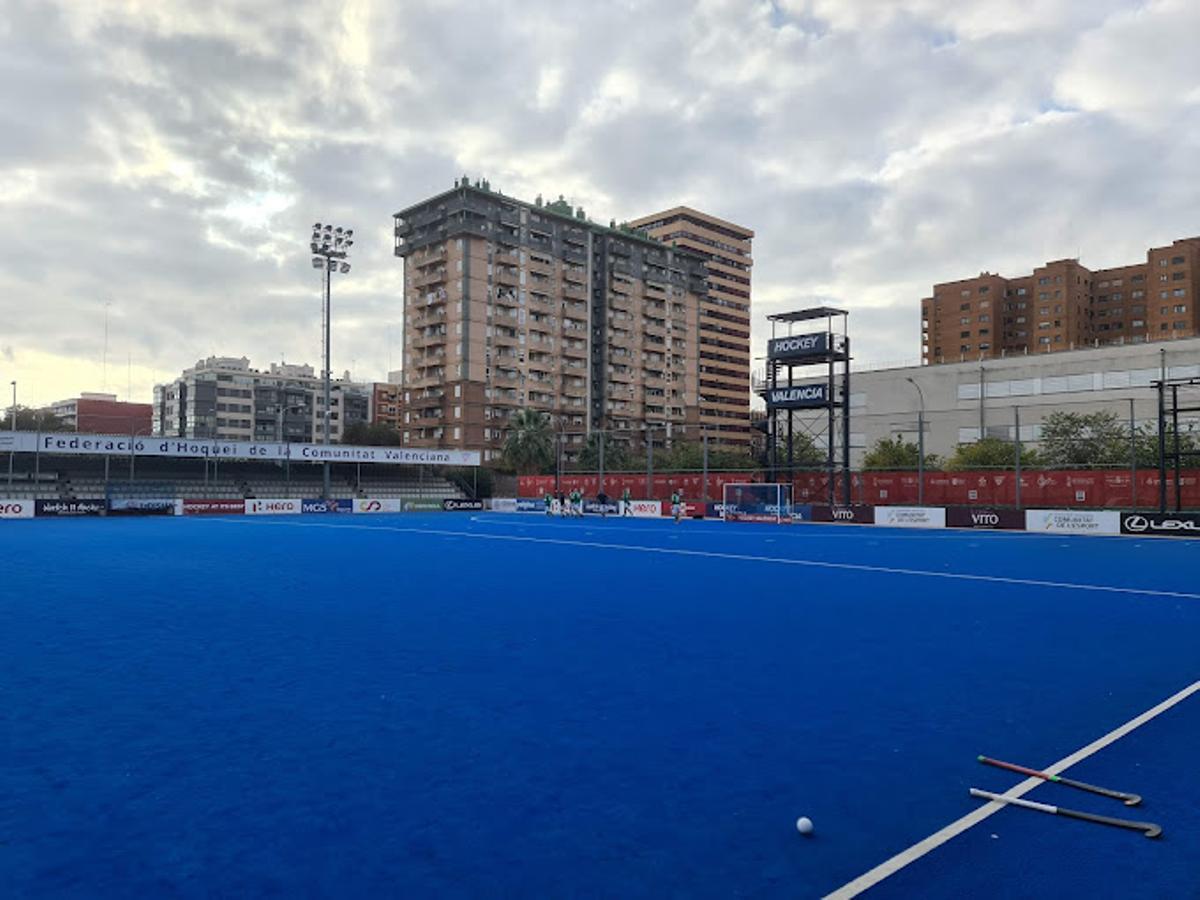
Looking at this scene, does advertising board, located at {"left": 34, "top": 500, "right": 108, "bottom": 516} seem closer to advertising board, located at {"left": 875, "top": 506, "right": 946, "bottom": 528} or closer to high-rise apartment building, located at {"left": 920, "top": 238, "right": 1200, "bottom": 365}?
advertising board, located at {"left": 875, "top": 506, "right": 946, "bottom": 528}

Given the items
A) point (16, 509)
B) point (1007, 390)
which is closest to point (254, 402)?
point (16, 509)

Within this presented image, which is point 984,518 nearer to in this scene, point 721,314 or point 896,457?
point 896,457

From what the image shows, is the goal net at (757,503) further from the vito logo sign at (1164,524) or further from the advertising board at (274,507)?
the advertising board at (274,507)

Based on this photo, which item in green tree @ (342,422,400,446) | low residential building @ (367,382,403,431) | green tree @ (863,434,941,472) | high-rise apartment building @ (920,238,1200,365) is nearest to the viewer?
green tree @ (863,434,941,472)

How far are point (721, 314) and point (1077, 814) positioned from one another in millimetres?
148110

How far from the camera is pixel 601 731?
7.40 metres

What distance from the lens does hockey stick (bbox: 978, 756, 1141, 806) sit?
5.86 meters

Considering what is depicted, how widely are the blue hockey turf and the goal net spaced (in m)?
31.7

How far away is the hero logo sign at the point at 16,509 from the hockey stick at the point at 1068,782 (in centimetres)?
5549

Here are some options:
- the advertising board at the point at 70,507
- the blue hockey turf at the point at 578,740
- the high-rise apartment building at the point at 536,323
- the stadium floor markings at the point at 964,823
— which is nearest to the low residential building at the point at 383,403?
the high-rise apartment building at the point at 536,323

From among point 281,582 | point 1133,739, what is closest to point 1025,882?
point 1133,739

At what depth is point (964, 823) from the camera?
5.46 meters

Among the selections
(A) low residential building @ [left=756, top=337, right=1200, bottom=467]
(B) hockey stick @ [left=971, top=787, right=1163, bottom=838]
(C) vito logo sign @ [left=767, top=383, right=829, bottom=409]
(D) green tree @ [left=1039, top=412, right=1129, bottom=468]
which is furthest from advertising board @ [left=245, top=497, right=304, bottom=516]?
(B) hockey stick @ [left=971, top=787, right=1163, bottom=838]

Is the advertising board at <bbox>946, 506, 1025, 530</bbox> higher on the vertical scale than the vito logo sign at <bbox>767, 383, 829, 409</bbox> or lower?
lower
